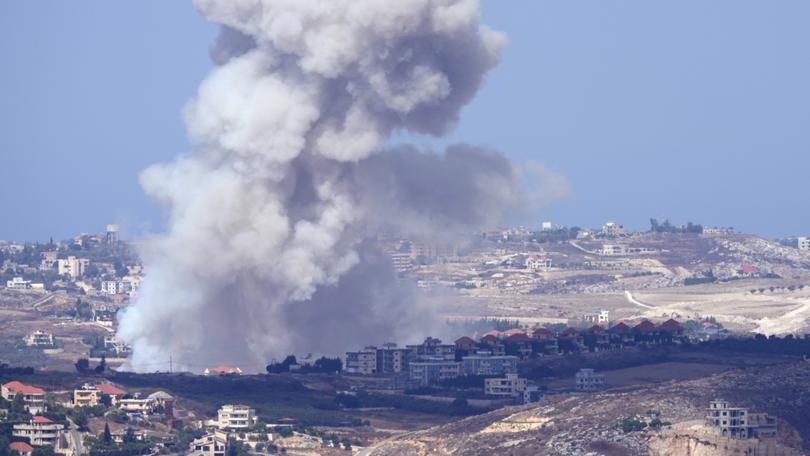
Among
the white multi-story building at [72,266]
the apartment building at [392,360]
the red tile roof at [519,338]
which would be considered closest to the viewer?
the apartment building at [392,360]

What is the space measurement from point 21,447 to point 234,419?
22.5 feet

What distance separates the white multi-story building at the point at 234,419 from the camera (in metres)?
63.0

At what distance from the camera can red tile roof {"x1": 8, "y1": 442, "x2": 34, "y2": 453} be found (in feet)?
190

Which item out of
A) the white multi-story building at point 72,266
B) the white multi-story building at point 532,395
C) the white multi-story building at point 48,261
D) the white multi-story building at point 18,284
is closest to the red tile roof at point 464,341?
→ the white multi-story building at point 532,395

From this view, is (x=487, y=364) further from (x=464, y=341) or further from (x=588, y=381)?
(x=588, y=381)

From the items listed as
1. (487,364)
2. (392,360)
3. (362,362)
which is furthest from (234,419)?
(487,364)

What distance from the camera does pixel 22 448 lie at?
58.2m

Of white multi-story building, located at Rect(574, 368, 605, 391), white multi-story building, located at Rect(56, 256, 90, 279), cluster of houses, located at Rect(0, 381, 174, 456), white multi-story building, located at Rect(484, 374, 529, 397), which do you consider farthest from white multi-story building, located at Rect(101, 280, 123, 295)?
white multi-story building, located at Rect(574, 368, 605, 391)

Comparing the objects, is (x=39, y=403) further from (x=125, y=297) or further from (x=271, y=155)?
(x=125, y=297)

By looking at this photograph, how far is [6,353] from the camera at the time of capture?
89500mm

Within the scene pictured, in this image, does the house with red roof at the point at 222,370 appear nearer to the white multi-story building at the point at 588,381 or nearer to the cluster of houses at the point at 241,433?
the cluster of houses at the point at 241,433

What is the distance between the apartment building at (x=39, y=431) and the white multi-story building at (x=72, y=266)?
65.1 metres

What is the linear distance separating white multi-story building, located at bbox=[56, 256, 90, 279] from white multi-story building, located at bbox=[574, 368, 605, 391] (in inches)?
2341

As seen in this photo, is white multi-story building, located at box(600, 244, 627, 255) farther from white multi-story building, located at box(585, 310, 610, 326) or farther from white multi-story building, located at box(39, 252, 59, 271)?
white multi-story building, located at box(39, 252, 59, 271)
